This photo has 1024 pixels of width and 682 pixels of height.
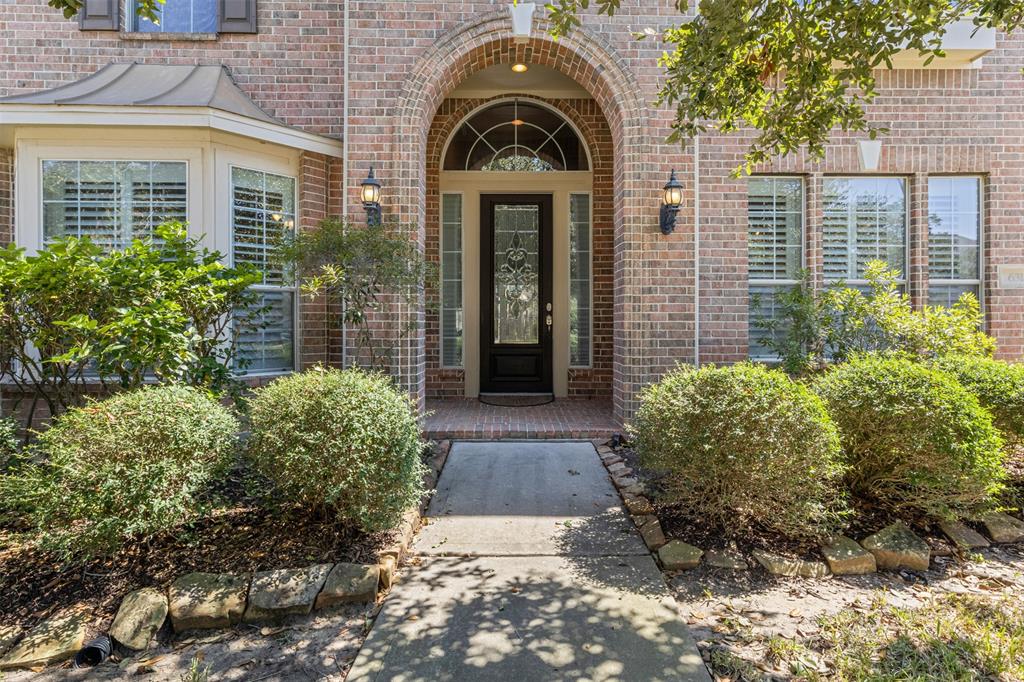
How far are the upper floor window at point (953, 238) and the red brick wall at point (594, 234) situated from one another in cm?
355

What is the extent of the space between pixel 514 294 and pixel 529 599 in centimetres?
480

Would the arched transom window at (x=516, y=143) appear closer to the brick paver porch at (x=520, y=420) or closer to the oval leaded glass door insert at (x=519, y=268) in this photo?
the oval leaded glass door insert at (x=519, y=268)

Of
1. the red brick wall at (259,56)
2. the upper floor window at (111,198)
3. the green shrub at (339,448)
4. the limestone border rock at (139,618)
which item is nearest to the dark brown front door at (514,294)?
the red brick wall at (259,56)

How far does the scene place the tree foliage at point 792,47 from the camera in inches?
121

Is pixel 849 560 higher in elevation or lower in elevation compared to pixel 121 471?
lower

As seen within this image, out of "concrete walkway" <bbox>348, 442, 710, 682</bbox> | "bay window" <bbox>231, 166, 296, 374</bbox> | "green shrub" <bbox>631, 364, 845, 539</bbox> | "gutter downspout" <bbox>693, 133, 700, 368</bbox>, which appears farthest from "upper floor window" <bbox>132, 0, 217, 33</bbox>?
"green shrub" <bbox>631, 364, 845, 539</bbox>

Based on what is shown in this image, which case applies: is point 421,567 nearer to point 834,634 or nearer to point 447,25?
point 834,634

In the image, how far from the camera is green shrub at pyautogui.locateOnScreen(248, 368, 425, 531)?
2904mm

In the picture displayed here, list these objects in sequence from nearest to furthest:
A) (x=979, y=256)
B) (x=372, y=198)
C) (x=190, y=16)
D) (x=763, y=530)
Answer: (x=763, y=530)
(x=372, y=198)
(x=190, y=16)
(x=979, y=256)

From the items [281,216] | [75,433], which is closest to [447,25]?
[281,216]

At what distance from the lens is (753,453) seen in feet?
9.94

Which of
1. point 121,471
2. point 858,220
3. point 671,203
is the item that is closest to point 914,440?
point 671,203

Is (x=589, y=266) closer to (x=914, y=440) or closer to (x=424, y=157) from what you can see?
(x=424, y=157)

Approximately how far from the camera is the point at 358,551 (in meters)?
2.98
